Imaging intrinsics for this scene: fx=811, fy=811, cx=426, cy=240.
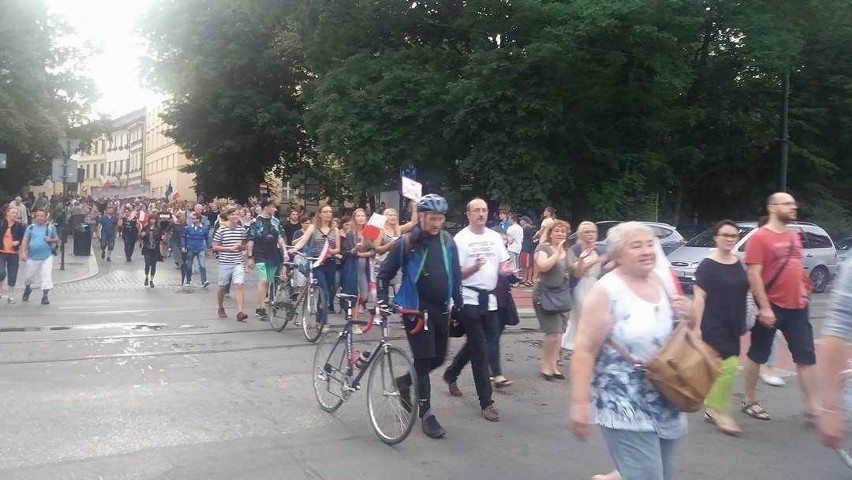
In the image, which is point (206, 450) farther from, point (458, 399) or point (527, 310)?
point (527, 310)

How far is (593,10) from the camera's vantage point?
803 inches

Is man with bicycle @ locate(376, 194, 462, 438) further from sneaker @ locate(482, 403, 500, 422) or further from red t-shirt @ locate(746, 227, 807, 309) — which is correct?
red t-shirt @ locate(746, 227, 807, 309)

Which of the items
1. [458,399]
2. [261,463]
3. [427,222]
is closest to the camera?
[261,463]

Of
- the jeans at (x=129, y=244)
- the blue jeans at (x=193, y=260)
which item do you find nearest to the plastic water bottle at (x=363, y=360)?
the blue jeans at (x=193, y=260)

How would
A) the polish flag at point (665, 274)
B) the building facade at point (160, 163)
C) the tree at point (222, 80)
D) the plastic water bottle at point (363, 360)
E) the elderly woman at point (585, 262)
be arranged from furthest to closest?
the building facade at point (160, 163) < the tree at point (222, 80) < the elderly woman at point (585, 262) < the plastic water bottle at point (363, 360) < the polish flag at point (665, 274)

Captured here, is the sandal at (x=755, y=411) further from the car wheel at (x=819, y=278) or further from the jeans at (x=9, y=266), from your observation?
the car wheel at (x=819, y=278)

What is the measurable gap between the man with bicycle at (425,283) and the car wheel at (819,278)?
16.5m

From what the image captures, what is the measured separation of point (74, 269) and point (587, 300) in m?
19.9

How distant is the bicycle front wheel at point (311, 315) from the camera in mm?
10258

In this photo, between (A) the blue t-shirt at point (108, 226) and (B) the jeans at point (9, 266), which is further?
(A) the blue t-shirt at point (108, 226)

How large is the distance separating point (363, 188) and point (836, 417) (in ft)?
72.3

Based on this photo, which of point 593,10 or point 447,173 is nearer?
point 593,10

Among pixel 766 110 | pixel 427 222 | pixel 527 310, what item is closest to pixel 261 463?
pixel 427 222

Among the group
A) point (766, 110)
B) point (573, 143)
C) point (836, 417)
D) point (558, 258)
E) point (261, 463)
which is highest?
point (766, 110)
